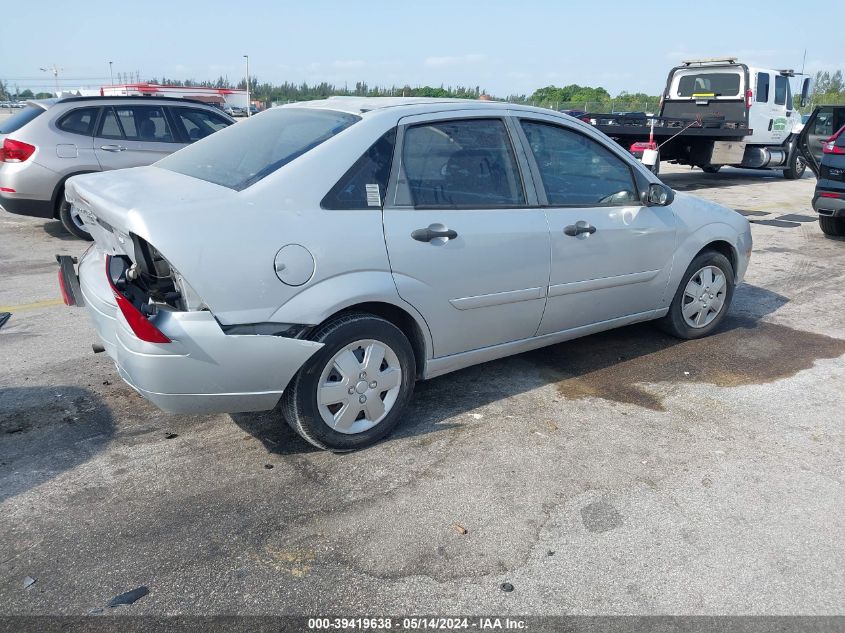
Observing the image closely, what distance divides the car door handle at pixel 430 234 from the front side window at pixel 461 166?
0.46 ft

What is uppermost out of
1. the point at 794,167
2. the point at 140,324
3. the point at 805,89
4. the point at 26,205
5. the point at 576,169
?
the point at 805,89

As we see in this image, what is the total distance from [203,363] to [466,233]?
58.9 inches

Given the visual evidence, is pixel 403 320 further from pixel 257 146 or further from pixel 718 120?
pixel 718 120

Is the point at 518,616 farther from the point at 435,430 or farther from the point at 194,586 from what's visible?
the point at 435,430

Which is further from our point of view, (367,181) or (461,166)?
(461,166)

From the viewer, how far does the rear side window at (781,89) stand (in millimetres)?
16609

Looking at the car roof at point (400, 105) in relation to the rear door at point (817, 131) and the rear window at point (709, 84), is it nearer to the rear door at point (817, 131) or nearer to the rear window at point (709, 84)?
the rear door at point (817, 131)

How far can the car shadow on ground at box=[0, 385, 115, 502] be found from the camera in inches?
132

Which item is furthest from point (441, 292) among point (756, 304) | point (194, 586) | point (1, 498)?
point (756, 304)

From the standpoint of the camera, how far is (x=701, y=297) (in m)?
5.29

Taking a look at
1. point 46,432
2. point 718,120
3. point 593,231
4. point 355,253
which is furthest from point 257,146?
point 718,120

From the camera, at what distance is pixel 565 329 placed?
4480 mm

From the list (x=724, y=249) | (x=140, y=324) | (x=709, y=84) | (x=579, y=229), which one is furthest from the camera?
(x=709, y=84)

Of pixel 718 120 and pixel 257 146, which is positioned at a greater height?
pixel 257 146
